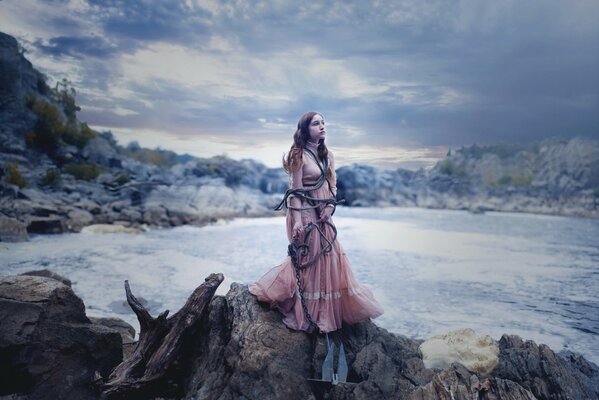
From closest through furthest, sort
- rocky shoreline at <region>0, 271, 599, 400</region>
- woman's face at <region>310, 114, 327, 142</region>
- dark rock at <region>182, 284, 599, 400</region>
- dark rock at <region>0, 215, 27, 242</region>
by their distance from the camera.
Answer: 1. dark rock at <region>182, 284, 599, 400</region>
2. rocky shoreline at <region>0, 271, 599, 400</region>
3. woman's face at <region>310, 114, 327, 142</region>
4. dark rock at <region>0, 215, 27, 242</region>

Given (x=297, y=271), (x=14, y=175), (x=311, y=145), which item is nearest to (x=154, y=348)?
(x=297, y=271)

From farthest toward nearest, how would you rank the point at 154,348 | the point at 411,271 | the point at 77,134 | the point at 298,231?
1. the point at 77,134
2. the point at 411,271
3. the point at 298,231
4. the point at 154,348

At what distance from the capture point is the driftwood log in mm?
2541

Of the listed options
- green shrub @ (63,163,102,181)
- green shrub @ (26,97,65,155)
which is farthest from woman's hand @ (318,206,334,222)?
green shrub @ (26,97,65,155)

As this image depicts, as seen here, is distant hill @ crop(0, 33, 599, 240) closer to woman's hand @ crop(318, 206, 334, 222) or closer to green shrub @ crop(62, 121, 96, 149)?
green shrub @ crop(62, 121, 96, 149)

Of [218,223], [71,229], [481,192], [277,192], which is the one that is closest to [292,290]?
[71,229]

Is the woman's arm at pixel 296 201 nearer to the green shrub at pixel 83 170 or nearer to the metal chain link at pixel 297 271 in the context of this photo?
the metal chain link at pixel 297 271

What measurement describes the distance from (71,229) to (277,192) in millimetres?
12702

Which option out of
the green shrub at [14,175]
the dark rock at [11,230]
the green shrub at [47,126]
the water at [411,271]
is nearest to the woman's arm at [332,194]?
the water at [411,271]

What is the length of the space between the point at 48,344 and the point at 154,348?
2.07 ft

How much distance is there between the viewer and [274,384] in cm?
246

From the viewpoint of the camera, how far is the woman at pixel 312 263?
2.87m

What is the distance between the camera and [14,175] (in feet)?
41.8

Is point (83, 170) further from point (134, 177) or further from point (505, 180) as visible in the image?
point (505, 180)
